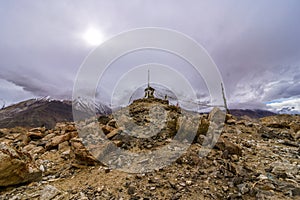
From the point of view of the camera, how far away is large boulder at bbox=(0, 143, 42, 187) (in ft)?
16.8

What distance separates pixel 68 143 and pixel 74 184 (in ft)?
13.6

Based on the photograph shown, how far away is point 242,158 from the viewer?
6316 millimetres

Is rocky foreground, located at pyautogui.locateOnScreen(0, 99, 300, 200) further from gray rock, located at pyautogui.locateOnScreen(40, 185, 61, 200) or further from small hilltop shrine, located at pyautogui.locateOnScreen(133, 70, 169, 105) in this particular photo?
small hilltop shrine, located at pyautogui.locateOnScreen(133, 70, 169, 105)

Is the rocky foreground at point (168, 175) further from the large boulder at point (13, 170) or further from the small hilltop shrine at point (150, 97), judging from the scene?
the small hilltop shrine at point (150, 97)

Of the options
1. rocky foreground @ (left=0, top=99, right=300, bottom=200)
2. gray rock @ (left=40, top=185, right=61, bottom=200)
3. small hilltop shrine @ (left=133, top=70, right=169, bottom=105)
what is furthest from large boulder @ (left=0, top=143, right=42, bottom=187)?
small hilltop shrine @ (left=133, top=70, right=169, bottom=105)

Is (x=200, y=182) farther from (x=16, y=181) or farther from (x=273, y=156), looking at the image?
(x=16, y=181)

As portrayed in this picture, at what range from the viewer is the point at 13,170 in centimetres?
523

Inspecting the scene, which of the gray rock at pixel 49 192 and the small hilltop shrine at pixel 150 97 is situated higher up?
the small hilltop shrine at pixel 150 97

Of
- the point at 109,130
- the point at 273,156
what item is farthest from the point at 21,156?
the point at 273,156

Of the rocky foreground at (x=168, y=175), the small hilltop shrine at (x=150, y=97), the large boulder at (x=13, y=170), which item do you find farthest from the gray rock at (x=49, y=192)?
the small hilltop shrine at (x=150, y=97)

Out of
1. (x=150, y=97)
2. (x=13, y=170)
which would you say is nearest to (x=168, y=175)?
(x=13, y=170)

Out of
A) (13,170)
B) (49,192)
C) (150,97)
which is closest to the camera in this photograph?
(49,192)

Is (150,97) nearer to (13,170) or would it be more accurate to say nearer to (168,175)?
(168,175)

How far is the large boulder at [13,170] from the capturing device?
513cm
